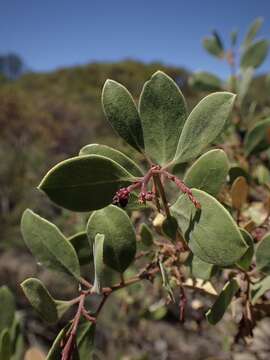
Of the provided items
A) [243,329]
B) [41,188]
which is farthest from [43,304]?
[243,329]

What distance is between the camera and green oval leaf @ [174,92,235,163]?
1.46ft

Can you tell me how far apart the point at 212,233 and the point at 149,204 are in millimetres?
144

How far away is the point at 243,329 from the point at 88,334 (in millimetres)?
238

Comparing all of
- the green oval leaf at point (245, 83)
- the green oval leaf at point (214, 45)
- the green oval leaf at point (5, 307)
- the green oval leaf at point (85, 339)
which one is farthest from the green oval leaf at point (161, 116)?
the green oval leaf at point (214, 45)

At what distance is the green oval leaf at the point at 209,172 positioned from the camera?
1.47 ft

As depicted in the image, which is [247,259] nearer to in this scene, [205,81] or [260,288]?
[260,288]

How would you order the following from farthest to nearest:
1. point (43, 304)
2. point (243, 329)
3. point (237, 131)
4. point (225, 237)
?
1. point (237, 131)
2. point (243, 329)
3. point (43, 304)
4. point (225, 237)

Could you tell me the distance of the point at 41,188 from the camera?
426 mm

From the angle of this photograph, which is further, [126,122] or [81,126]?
[81,126]

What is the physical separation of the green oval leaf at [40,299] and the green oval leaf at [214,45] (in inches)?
37.6

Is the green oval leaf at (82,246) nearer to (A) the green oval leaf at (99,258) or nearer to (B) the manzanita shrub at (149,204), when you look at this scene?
(B) the manzanita shrub at (149,204)

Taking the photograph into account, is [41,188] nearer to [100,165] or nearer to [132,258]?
[100,165]

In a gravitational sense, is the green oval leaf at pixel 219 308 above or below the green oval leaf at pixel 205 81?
below

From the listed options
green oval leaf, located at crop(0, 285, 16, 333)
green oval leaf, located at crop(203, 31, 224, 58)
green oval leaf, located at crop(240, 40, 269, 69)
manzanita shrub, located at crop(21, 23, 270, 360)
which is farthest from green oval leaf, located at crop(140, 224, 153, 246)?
green oval leaf, located at crop(203, 31, 224, 58)
